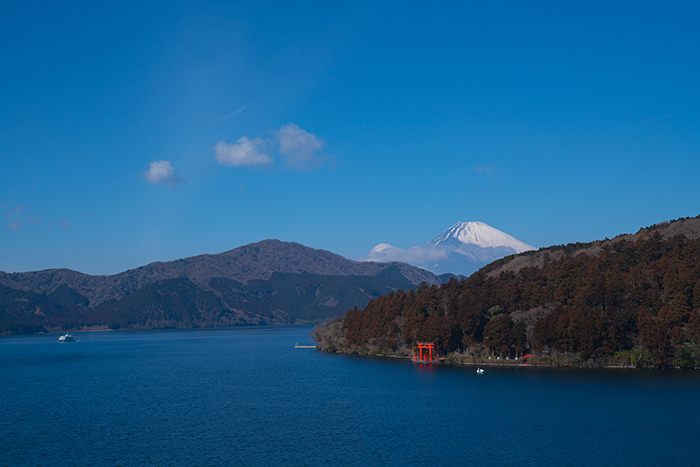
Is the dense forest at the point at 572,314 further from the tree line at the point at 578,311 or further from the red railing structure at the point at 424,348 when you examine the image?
the red railing structure at the point at 424,348

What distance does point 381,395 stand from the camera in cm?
6631

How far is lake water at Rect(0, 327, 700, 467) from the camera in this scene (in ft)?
137

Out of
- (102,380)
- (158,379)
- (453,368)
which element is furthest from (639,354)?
(102,380)

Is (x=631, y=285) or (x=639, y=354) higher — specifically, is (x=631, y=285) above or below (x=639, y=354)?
above

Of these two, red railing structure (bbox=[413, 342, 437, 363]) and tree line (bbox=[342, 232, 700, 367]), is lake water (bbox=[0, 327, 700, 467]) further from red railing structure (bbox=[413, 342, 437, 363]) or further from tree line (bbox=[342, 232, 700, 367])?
red railing structure (bbox=[413, 342, 437, 363])

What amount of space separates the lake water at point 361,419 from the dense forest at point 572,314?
5.91m

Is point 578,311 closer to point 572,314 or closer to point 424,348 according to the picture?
point 572,314

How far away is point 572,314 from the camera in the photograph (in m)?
86.2

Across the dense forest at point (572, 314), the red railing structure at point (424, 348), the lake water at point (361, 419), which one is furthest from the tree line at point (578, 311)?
the lake water at point (361, 419)

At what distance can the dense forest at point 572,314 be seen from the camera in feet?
262

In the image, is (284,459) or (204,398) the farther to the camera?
(204,398)

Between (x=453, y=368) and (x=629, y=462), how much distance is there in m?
53.4

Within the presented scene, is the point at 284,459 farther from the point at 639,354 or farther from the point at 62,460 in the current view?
the point at 639,354

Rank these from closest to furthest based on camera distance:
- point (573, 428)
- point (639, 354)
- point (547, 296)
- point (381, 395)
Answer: point (573, 428) → point (381, 395) → point (639, 354) → point (547, 296)
